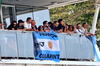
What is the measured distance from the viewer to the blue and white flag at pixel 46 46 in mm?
15984

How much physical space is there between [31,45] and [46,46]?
88 centimetres

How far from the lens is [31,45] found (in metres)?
15.7

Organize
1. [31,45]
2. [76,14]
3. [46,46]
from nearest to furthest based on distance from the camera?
[31,45], [46,46], [76,14]

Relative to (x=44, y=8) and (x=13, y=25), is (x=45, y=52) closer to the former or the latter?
(x=13, y=25)

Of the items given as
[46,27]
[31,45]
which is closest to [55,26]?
[46,27]

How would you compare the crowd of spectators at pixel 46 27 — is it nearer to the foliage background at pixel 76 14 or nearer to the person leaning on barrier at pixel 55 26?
the person leaning on barrier at pixel 55 26

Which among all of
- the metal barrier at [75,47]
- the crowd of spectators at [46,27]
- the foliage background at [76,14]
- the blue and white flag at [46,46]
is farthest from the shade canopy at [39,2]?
the foliage background at [76,14]

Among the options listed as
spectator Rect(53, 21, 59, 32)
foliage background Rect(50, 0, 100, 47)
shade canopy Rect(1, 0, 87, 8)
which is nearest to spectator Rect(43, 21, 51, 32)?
spectator Rect(53, 21, 59, 32)

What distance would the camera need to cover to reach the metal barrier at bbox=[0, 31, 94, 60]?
1482 cm

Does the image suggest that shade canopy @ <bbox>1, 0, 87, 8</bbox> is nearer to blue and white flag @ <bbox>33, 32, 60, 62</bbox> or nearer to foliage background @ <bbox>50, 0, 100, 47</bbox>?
blue and white flag @ <bbox>33, 32, 60, 62</bbox>

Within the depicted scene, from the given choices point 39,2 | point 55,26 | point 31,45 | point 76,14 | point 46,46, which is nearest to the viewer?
point 31,45

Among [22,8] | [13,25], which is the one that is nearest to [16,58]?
[13,25]

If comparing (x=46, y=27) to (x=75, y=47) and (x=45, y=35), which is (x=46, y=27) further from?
(x=75, y=47)

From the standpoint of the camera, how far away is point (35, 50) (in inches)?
627
